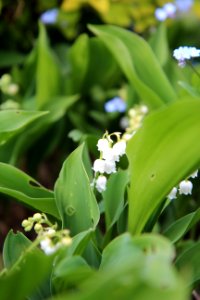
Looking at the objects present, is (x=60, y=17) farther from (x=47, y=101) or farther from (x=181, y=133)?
(x=181, y=133)

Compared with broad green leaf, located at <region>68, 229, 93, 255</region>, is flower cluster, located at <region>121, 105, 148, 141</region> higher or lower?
higher

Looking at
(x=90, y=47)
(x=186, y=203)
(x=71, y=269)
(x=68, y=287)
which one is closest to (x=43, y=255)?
(x=71, y=269)

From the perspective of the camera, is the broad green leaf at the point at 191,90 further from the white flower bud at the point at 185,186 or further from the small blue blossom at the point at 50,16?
the small blue blossom at the point at 50,16

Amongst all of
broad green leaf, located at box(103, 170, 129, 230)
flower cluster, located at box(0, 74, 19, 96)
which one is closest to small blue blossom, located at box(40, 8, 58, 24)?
flower cluster, located at box(0, 74, 19, 96)

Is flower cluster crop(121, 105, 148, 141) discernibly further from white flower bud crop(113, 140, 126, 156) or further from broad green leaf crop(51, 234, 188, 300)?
broad green leaf crop(51, 234, 188, 300)

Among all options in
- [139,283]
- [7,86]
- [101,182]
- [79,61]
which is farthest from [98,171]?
[79,61]

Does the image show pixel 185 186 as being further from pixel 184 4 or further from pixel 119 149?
pixel 184 4
